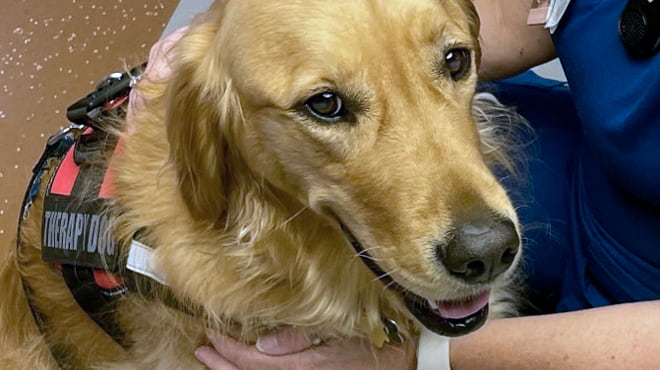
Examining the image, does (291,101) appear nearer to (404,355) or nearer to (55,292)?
(404,355)

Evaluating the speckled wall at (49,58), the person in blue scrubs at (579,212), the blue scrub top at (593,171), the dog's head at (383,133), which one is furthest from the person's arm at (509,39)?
the speckled wall at (49,58)

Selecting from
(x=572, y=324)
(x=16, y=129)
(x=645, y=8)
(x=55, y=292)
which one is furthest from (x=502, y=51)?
(x=16, y=129)

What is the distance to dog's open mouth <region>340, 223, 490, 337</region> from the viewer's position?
90cm

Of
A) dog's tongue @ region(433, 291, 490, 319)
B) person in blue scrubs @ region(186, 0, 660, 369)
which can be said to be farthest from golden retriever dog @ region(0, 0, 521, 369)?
person in blue scrubs @ region(186, 0, 660, 369)

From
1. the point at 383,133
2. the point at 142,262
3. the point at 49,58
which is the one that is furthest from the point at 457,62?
the point at 49,58

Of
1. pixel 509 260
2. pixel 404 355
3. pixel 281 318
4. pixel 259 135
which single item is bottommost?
pixel 404 355

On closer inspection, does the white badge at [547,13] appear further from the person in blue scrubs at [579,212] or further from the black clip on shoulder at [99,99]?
the black clip on shoulder at [99,99]

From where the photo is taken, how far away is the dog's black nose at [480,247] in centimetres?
77

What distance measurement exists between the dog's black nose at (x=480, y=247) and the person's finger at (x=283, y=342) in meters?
0.35

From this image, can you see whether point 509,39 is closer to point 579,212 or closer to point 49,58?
point 579,212

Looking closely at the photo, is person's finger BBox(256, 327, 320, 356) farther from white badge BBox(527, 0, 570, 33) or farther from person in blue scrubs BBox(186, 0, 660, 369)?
white badge BBox(527, 0, 570, 33)

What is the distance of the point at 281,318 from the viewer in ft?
3.49

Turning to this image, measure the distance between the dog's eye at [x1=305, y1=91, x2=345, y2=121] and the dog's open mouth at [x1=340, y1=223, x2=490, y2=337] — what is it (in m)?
0.14

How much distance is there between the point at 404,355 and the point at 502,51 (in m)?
0.52
